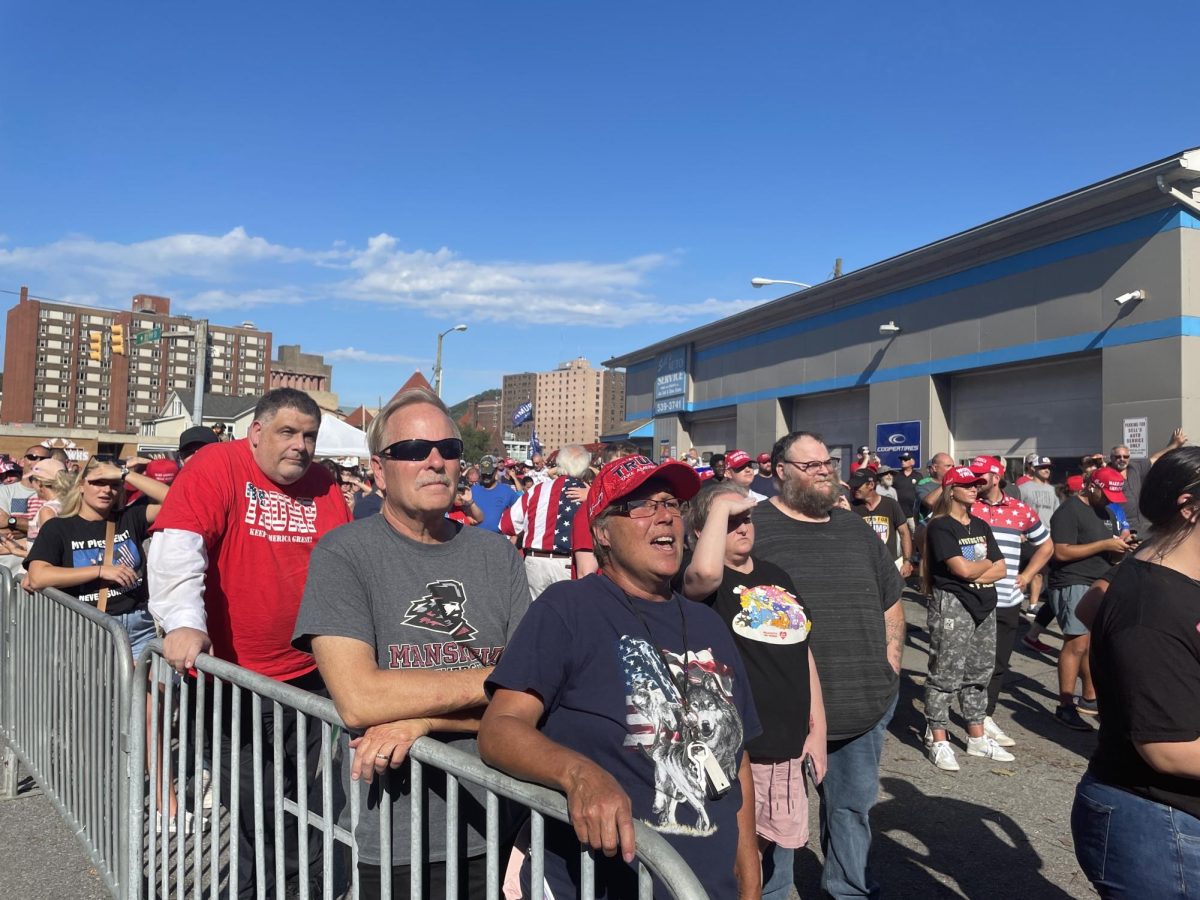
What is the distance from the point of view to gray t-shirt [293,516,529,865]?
218cm

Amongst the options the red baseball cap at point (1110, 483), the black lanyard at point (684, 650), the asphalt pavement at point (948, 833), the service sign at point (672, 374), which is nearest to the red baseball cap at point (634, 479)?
the black lanyard at point (684, 650)

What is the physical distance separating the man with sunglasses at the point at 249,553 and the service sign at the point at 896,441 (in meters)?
17.9

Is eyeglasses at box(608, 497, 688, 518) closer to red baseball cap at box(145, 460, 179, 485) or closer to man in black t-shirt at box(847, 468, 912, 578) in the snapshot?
red baseball cap at box(145, 460, 179, 485)

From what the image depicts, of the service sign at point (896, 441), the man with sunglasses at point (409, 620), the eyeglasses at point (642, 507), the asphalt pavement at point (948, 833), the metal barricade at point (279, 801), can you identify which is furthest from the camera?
the service sign at point (896, 441)

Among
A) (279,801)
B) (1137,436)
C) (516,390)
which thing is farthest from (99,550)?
(516,390)

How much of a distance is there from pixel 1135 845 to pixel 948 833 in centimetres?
268

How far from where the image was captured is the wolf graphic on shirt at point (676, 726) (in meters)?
1.97

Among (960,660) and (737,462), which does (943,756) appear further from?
(737,462)

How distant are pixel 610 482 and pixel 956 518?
446cm

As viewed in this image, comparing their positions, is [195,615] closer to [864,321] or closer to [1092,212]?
[1092,212]

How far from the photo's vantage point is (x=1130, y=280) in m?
14.7

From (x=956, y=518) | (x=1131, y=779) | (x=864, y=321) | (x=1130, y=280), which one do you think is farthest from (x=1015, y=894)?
(x=864, y=321)

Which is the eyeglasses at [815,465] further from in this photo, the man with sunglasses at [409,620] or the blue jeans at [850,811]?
the man with sunglasses at [409,620]

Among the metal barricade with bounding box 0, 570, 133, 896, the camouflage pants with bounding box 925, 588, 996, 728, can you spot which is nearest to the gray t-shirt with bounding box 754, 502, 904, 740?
the camouflage pants with bounding box 925, 588, 996, 728
